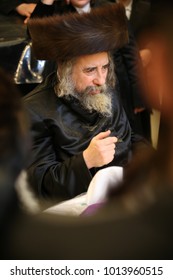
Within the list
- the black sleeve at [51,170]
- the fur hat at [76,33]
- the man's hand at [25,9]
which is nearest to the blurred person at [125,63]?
the man's hand at [25,9]

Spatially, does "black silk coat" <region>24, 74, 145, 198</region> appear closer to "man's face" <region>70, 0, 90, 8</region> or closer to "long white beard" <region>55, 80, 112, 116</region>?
"long white beard" <region>55, 80, 112, 116</region>

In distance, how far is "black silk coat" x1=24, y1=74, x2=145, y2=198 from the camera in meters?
1.88

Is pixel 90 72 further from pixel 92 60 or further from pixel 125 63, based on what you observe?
pixel 125 63

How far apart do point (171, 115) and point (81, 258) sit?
A: 27cm

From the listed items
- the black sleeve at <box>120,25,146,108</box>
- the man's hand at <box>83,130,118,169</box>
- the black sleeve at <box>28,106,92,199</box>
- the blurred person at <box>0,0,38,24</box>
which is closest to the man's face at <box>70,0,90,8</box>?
the black sleeve at <box>120,25,146,108</box>

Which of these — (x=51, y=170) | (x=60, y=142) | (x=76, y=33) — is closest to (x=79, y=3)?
(x=76, y=33)

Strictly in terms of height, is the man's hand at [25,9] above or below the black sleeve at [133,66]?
above

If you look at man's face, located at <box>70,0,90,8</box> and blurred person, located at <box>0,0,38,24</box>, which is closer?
man's face, located at <box>70,0,90,8</box>

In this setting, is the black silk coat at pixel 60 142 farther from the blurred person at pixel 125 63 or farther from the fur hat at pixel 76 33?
the blurred person at pixel 125 63

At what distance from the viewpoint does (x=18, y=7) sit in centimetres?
307

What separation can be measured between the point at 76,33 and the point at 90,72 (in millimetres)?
204

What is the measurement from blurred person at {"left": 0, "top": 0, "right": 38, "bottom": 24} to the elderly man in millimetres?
1109

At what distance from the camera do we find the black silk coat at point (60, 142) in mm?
1878

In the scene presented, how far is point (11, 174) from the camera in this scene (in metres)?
0.66
